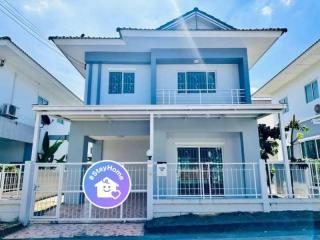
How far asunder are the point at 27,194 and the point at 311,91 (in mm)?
15672

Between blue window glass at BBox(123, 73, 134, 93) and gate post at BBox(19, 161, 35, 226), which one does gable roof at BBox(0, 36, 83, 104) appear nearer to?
blue window glass at BBox(123, 73, 134, 93)

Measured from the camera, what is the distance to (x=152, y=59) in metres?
12.0

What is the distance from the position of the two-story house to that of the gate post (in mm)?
1690

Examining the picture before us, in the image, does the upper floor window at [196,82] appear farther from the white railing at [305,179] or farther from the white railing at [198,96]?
the white railing at [305,179]

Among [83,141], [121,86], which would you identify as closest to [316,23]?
[121,86]

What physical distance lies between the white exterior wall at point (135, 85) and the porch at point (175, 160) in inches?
53.1

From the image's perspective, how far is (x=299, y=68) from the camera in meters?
14.3

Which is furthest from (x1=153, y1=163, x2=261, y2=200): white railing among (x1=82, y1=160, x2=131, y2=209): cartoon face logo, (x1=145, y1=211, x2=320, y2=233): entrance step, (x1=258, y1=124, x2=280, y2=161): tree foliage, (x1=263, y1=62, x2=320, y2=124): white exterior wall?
(x1=263, y1=62, x2=320, y2=124): white exterior wall

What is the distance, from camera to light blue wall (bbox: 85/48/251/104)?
12039 millimetres

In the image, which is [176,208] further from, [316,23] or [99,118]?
[316,23]

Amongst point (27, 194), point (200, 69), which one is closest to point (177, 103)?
point (200, 69)

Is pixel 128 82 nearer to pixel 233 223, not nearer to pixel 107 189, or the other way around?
pixel 107 189

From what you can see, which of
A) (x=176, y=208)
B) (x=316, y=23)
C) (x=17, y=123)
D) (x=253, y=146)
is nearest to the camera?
(x=176, y=208)

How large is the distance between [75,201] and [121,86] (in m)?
6.14
